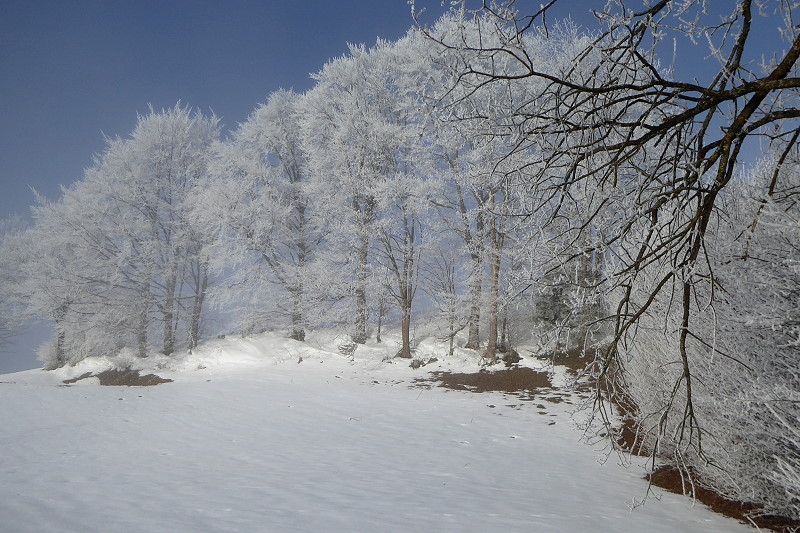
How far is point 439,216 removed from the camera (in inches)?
592

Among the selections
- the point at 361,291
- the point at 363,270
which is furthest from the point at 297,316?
the point at 363,270

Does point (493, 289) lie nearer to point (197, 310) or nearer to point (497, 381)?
point (497, 381)

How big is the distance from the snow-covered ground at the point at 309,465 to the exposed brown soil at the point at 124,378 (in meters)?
3.26

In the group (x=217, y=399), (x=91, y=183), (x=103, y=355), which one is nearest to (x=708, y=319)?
(x=217, y=399)

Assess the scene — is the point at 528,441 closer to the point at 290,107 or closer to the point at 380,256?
the point at 380,256

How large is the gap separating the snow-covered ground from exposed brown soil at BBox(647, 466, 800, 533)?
0.19 meters

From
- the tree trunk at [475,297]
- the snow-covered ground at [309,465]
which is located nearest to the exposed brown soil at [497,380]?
the snow-covered ground at [309,465]

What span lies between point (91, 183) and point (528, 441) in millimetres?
19339

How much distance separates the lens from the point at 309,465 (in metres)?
5.59

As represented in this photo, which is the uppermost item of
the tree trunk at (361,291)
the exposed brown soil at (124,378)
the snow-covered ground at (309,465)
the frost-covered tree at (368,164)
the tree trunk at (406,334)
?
the frost-covered tree at (368,164)

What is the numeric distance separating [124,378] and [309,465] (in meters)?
13.4

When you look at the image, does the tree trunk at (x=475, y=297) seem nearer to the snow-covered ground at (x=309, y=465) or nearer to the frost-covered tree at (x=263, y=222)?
the snow-covered ground at (x=309, y=465)

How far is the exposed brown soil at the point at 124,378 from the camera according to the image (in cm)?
1519

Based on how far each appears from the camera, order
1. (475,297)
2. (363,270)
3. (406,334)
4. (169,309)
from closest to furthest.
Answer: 1. (475,297)
2. (406,334)
3. (363,270)
4. (169,309)
